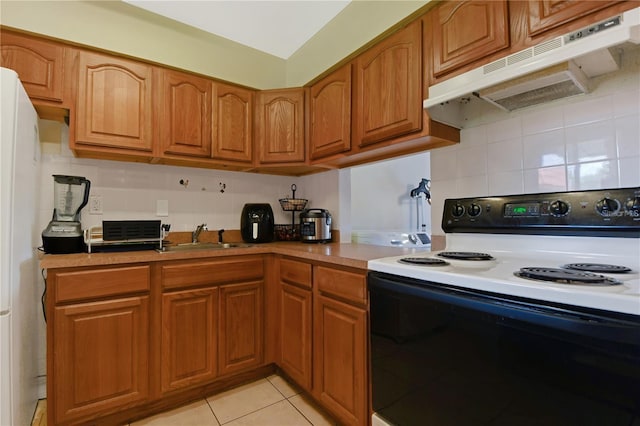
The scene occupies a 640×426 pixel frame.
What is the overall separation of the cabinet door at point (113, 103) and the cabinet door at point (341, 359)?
1480 millimetres

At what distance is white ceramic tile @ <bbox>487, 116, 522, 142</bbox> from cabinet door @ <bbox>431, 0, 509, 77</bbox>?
13.5 inches

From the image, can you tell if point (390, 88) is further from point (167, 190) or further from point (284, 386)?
point (284, 386)

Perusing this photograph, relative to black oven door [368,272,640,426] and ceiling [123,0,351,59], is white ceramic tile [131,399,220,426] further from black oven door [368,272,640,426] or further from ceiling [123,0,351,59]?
ceiling [123,0,351,59]

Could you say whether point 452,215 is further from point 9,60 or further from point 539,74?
point 9,60

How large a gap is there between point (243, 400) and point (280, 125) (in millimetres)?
1803

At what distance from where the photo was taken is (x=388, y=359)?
118 centimetres

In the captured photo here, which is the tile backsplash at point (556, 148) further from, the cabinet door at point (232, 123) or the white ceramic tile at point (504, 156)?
the cabinet door at point (232, 123)

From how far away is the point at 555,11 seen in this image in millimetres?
1051

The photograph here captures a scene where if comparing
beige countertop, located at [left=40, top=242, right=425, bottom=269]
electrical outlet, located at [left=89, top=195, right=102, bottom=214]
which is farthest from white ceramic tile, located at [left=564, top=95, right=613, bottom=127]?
electrical outlet, located at [left=89, top=195, right=102, bottom=214]

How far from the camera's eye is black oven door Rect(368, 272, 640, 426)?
0.66 metres

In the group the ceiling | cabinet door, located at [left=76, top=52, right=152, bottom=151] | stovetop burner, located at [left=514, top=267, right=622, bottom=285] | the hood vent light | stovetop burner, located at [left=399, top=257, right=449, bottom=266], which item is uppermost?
the ceiling

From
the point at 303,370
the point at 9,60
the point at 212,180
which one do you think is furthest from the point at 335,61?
the point at 303,370

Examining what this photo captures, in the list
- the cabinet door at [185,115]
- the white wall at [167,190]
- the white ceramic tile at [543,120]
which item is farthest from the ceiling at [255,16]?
the white ceramic tile at [543,120]

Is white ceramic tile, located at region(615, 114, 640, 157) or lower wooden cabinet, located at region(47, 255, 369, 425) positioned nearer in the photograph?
white ceramic tile, located at region(615, 114, 640, 157)
